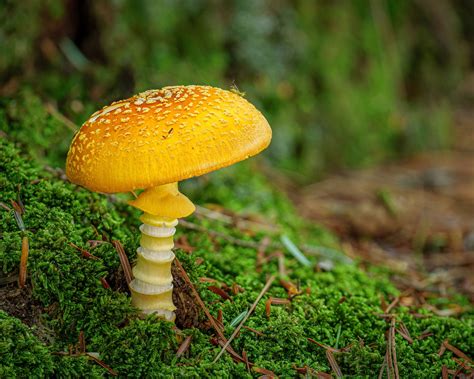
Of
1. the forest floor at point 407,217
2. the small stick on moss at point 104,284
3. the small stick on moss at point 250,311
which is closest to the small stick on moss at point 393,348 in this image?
the small stick on moss at point 250,311

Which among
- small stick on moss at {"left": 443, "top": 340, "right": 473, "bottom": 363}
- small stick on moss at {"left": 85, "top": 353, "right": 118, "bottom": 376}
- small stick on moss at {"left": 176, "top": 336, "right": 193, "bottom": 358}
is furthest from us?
small stick on moss at {"left": 443, "top": 340, "right": 473, "bottom": 363}

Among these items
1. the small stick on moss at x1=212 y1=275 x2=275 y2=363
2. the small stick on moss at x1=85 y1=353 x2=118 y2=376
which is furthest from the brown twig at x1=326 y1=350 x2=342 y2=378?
the small stick on moss at x1=85 y1=353 x2=118 y2=376

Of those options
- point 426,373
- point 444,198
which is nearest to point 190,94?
point 426,373

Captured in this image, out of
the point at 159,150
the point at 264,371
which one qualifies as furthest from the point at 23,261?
the point at 264,371

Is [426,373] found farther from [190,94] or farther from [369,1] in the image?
[369,1]

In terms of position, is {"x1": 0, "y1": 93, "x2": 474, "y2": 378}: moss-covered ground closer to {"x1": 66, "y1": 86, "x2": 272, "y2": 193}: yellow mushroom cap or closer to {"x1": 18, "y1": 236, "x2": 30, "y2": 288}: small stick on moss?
{"x1": 18, "y1": 236, "x2": 30, "y2": 288}: small stick on moss

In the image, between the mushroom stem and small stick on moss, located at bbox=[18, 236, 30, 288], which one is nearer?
the mushroom stem

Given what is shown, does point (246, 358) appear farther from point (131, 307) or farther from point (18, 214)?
point (18, 214)
